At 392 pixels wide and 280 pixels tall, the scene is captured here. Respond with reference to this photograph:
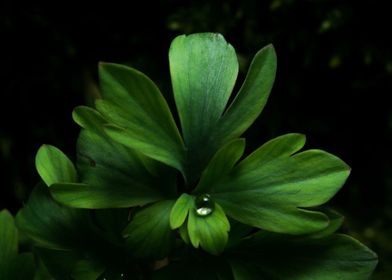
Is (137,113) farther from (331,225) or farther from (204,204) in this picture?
(331,225)

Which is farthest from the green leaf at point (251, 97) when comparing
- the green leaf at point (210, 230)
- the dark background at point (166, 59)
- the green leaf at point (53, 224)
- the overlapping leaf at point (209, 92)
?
the dark background at point (166, 59)

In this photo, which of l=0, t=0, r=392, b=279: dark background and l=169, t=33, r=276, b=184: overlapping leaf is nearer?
l=169, t=33, r=276, b=184: overlapping leaf

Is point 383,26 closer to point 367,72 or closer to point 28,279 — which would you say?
point 367,72

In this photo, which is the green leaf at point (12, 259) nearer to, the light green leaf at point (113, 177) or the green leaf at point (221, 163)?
the light green leaf at point (113, 177)

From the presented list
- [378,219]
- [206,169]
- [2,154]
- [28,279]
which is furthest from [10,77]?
[378,219]

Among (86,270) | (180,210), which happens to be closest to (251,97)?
(180,210)

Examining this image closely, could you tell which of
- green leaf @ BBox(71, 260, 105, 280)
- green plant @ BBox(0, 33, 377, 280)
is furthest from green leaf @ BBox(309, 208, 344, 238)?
green leaf @ BBox(71, 260, 105, 280)

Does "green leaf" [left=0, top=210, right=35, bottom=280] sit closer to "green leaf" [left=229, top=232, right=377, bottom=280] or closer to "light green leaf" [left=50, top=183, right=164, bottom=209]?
"light green leaf" [left=50, top=183, right=164, bottom=209]
